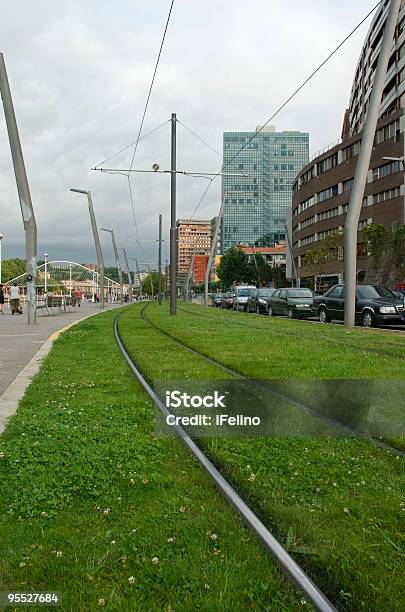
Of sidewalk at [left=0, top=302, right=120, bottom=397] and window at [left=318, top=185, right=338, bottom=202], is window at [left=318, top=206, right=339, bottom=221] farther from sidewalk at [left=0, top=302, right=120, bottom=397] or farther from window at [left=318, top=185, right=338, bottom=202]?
sidewalk at [left=0, top=302, right=120, bottom=397]

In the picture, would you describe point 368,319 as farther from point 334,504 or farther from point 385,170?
point 385,170

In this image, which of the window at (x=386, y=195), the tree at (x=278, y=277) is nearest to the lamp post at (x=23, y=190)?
the window at (x=386, y=195)


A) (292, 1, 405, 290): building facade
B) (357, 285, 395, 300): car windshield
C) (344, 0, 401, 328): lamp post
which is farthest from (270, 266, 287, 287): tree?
(344, 0, 401, 328): lamp post

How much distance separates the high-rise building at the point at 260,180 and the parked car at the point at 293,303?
6036 mm

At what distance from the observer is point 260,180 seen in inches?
2372

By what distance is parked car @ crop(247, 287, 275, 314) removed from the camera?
114ft

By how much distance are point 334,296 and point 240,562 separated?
22243 millimetres

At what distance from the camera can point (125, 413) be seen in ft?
20.4

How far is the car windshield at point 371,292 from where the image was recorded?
76.3ft

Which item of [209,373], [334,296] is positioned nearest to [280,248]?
[334,296]

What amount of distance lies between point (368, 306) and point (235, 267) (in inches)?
3338

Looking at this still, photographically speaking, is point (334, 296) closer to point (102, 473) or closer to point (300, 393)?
point (300, 393)

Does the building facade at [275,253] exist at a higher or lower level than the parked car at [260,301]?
higher

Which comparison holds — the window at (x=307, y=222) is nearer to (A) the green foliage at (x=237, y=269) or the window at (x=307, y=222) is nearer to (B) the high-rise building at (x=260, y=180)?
(B) the high-rise building at (x=260, y=180)
